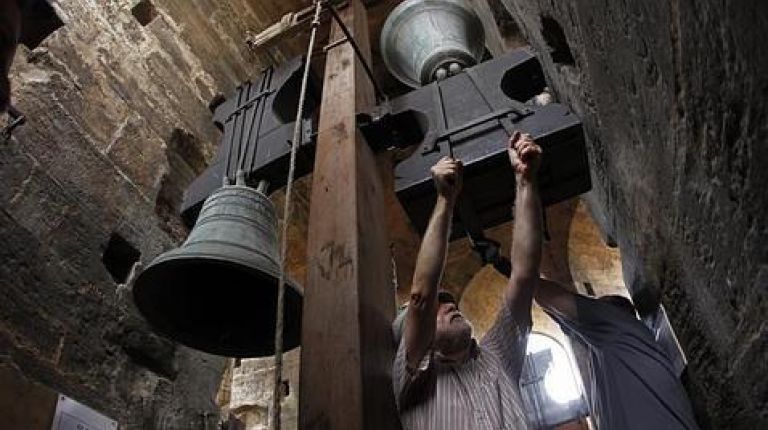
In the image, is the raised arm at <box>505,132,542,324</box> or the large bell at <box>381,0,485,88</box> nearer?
the raised arm at <box>505,132,542,324</box>

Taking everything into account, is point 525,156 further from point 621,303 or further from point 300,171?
point 300,171

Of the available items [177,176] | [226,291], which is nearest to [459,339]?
[226,291]

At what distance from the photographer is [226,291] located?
1.82m

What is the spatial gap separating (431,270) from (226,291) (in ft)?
Answer: 2.23

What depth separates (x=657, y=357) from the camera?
1461mm

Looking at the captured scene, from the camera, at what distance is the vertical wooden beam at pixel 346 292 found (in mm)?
1106

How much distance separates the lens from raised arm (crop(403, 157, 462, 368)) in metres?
1.40

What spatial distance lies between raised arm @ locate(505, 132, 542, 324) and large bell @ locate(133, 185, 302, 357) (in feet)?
2.04

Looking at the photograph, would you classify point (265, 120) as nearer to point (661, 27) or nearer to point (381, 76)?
point (661, 27)

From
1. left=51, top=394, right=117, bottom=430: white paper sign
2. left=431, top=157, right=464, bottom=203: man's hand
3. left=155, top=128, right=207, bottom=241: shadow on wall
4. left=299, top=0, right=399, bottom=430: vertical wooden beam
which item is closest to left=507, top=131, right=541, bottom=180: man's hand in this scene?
left=431, top=157, right=464, bottom=203: man's hand

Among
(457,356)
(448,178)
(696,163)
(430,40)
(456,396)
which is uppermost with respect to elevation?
(430,40)

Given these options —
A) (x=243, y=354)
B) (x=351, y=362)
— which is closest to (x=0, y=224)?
(x=243, y=354)

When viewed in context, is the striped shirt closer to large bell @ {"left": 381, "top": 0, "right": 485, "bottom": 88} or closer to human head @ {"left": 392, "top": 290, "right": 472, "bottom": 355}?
human head @ {"left": 392, "top": 290, "right": 472, "bottom": 355}

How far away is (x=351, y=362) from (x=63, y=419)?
113 cm
